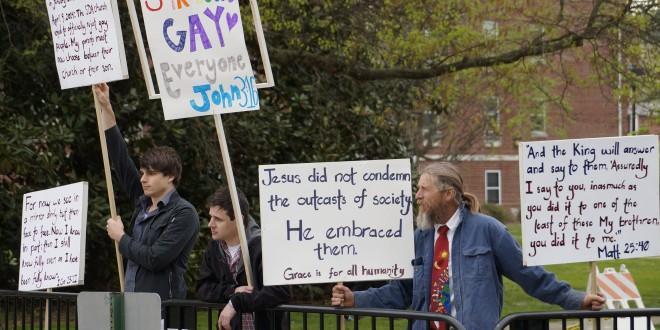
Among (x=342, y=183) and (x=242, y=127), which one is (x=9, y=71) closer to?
(x=242, y=127)

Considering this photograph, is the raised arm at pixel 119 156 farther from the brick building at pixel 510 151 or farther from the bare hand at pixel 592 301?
the brick building at pixel 510 151

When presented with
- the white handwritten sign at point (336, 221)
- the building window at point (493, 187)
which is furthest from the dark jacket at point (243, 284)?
the building window at point (493, 187)

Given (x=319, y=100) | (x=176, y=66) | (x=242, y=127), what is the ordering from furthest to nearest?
(x=319, y=100) → (x=242, y=127) → (x=176, y=66)

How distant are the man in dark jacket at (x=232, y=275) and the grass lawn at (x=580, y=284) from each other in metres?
11.2

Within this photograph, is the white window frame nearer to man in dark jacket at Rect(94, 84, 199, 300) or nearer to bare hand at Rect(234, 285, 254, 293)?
man in dark jacket at Rect(94, 84, 199, 300)

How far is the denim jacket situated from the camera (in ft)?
20.6

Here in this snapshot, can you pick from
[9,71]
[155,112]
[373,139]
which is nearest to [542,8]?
[373,139]

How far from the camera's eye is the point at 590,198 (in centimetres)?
628

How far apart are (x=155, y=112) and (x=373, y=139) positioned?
4128mm

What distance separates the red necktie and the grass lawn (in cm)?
1159

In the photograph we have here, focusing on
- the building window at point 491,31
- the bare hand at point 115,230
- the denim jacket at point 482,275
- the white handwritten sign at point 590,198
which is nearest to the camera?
the white handwritten sign at point 590,198

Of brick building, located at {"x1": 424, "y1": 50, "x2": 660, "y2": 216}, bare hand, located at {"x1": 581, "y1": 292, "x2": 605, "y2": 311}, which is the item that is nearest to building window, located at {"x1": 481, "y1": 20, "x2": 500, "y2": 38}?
bare hand, located at {"x1": 581, "y1": 292, "x2": 605, "y2": 311}

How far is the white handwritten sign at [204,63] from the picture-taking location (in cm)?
736

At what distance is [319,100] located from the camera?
1944 centimetres
